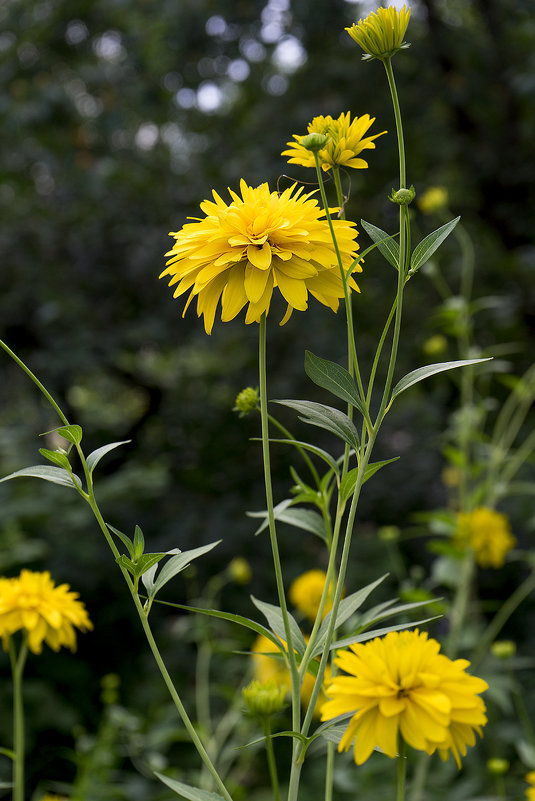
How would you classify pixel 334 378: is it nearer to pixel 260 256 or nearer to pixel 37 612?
pixel 260 256

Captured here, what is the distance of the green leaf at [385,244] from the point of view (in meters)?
0.45

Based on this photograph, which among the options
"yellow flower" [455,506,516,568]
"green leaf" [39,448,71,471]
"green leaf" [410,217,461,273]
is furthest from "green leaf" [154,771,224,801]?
"yellow flower" [455,506,516,568]

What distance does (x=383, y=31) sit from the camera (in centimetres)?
43

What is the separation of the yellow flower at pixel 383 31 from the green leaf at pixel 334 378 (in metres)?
0.19

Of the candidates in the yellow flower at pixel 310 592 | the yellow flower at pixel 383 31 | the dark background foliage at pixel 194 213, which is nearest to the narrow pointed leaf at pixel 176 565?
the yellow flower at pixel 383 31

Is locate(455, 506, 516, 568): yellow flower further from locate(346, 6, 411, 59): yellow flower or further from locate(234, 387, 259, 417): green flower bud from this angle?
locate(346, 6, 411, 59): yellow flower

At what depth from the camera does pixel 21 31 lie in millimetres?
2354

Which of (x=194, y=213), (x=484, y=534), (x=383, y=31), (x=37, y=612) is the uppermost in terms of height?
(x=383, y=31)

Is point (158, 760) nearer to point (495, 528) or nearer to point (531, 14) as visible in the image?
point (495, 528)

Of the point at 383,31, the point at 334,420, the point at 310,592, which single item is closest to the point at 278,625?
the point at 334,420

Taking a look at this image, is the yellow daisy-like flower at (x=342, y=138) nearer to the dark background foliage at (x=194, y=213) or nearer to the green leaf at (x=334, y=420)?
the green leaf at (x=334, y=420)

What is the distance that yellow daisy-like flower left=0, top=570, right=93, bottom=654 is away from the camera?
68 centimetres

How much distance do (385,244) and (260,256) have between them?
94 mm

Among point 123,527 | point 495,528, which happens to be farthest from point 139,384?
point 495,528
